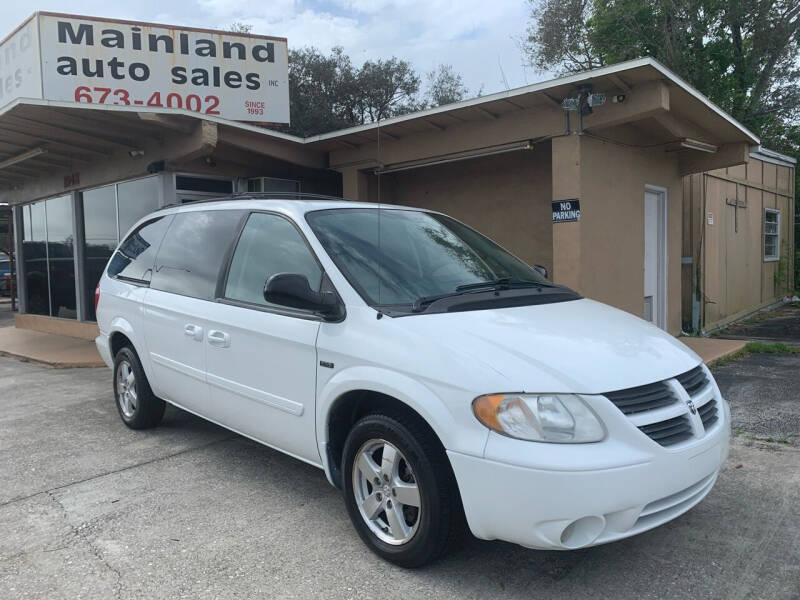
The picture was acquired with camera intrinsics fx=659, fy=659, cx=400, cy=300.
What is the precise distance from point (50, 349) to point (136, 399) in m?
5.99

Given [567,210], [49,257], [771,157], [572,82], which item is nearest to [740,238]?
[771,157]

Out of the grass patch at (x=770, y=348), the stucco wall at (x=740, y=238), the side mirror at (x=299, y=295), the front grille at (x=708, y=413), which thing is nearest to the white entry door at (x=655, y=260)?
the grass patch at (x=770, y=348)

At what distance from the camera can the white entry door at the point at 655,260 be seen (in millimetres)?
9617

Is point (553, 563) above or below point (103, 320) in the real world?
below

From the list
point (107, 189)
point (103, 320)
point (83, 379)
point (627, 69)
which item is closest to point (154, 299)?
point (103, 320)

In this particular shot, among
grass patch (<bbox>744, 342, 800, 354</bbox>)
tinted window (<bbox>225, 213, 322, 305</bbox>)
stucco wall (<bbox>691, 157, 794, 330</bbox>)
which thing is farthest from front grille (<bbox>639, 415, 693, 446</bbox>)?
stucco wall (<bbox>691, 157, 794, 330</bbox>)

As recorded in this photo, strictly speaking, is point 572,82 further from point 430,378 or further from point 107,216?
point 107,216

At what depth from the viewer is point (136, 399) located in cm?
531

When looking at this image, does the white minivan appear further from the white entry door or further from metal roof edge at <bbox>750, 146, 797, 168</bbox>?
metal roof edge at <bbox>750, 146, 797, 168</bbox>

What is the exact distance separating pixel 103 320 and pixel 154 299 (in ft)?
3.77

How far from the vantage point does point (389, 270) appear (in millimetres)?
3627

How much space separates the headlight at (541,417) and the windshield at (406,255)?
0.88m

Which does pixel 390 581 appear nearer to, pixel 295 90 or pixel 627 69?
pixel 627 69

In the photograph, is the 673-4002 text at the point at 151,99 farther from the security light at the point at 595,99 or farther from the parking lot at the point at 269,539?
the parking lot at the point at 269,539
